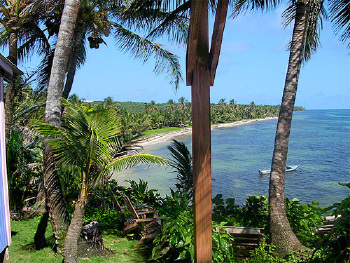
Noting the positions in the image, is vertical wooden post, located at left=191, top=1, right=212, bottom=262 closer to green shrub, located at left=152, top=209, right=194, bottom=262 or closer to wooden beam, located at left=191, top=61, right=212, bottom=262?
wooden beam, located at left=191, top=61, right=212, bottom=262

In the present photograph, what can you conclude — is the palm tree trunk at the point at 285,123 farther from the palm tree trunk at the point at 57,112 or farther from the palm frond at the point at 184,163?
the palm tree trunk at the point at 57,112

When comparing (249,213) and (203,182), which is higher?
(203,182)

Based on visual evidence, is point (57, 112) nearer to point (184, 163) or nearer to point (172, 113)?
point (184, 163)

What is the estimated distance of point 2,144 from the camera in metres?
4.87

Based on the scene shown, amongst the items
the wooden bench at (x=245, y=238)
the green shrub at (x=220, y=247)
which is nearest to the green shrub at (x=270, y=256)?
the wooden bench at (x=245, y=238)

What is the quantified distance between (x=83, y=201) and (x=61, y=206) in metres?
1.04

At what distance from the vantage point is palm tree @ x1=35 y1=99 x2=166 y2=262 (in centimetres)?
521

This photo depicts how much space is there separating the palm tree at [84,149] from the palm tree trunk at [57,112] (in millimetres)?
636

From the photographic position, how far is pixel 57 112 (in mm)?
6172

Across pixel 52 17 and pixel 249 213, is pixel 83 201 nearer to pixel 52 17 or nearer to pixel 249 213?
pixel 249 213

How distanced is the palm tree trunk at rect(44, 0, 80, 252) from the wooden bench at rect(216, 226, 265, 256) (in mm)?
3032

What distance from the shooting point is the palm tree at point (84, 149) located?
5.21 meters

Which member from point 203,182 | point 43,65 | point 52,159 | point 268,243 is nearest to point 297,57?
point 268,243

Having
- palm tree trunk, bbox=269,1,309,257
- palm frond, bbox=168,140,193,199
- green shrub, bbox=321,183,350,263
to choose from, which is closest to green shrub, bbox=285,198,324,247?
palm tree trunk, bbox=269,1,309,257
